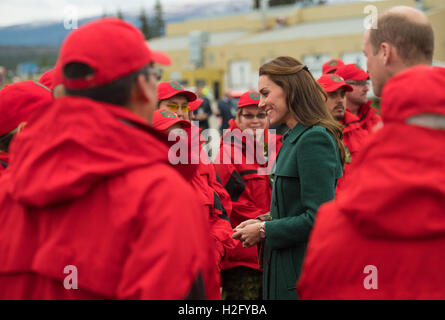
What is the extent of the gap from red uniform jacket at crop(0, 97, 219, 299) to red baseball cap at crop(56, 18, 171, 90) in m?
0.09

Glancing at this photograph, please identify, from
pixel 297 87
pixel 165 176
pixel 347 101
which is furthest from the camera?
pixel 347 101

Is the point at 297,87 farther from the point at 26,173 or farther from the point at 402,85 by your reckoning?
the point at 26,173

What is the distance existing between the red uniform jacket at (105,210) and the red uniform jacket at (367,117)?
12.5 feet

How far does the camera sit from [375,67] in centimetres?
184

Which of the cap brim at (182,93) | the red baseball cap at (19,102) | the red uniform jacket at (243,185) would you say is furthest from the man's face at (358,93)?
the red baseball cap at (19,102)

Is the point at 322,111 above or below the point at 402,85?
below

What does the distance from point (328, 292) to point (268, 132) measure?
3.03 meters

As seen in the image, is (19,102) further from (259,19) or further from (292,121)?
(259,19)

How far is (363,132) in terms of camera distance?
4.62 m

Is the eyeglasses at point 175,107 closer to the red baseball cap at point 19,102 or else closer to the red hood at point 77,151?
the red baseball cap at point 19,102

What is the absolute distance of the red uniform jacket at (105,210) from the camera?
4.31 feet

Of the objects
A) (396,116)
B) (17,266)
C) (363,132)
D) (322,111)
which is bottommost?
(363,132)

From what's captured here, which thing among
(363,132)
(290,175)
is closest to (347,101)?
(363,132)

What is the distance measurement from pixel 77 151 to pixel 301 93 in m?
1.79
